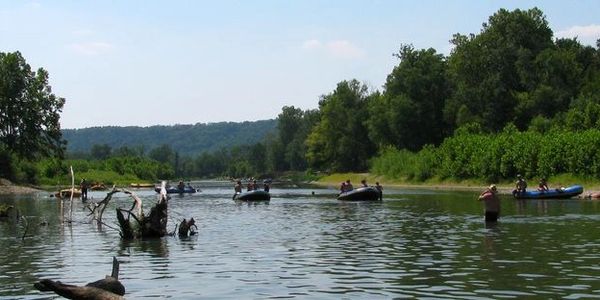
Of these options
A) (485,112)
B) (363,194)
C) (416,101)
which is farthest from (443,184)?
(363,194)

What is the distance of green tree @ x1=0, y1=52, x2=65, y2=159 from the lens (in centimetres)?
11675

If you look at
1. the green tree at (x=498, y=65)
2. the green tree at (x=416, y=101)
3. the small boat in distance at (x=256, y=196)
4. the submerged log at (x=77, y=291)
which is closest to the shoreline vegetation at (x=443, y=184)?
the green tree at (x=416, y=101)

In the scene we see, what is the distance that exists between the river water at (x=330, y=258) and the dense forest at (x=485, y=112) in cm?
4216

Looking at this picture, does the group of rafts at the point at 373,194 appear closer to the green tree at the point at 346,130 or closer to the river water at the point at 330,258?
the river water at the point at 330,258

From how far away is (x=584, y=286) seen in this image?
20125 millimetres

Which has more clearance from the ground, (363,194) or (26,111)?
(26,111)

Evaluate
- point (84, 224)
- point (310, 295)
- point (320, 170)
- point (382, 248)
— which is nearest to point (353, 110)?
point (320, 170)

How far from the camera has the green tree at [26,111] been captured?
11675cm

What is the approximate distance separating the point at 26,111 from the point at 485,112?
2591 inches

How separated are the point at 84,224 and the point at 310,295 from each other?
2800cm

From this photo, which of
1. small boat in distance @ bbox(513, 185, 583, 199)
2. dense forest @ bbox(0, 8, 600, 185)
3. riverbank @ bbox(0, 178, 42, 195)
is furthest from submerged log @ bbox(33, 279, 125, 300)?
riverbank @ bbox(0, 178, 42, 195)

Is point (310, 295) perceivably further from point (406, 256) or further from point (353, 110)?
point (353, 110)

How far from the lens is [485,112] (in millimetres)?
117312

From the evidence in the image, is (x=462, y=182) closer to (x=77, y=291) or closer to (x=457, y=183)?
(x=457, y=183)
